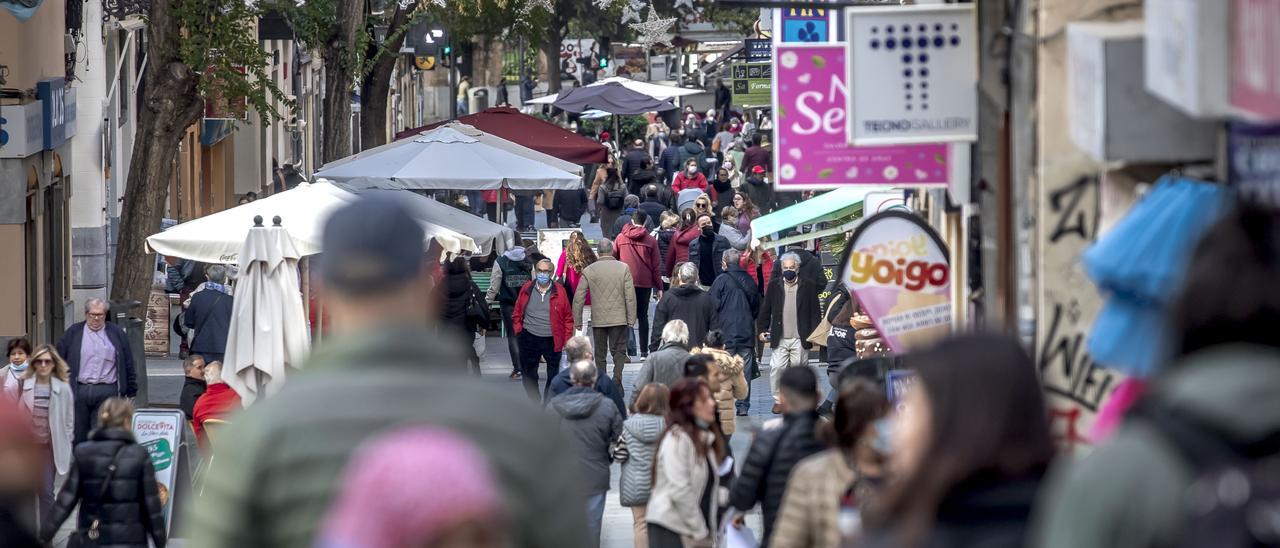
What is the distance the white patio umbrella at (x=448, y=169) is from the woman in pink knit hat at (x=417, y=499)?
19.3 m

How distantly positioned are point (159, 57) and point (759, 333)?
6.15 metres

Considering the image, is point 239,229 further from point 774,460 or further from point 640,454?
point 774,460

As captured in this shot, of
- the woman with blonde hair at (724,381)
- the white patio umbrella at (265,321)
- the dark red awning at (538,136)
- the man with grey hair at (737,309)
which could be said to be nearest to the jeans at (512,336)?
the man with grey hair at (737,309)

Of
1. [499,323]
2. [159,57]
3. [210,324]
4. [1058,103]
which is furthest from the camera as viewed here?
[499,323]

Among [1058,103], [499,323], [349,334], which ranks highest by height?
[1058,103]

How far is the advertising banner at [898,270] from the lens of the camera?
9000 mm

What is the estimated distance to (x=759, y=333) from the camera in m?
17.7

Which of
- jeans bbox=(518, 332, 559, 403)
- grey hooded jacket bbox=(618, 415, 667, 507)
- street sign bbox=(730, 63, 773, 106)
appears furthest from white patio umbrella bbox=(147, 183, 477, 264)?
street sign bbox=(730, 63, 773, 106)

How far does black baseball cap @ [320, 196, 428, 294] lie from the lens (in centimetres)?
288

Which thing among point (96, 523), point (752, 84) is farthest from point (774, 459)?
point (752, 84)

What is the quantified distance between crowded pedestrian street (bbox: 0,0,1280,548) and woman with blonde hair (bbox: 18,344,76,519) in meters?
0.03

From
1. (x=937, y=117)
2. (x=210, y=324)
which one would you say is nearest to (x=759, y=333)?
(x=210, y=324)

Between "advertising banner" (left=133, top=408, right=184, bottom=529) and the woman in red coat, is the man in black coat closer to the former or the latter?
"advertising banner" (left=133, top=408, right=184, bottom=529)

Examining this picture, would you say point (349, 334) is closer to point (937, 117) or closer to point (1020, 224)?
point (1020, 224)
